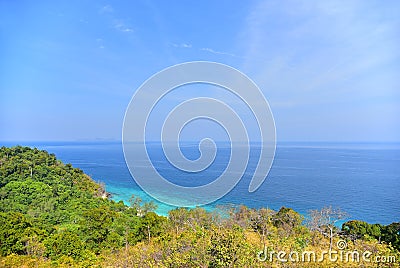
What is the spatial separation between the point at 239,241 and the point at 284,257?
3.33 feet

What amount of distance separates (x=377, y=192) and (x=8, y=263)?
32.7 metres

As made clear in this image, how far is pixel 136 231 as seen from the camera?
1160 centimetres

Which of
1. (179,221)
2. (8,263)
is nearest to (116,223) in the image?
(179,221)

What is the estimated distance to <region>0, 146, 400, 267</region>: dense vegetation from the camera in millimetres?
5191

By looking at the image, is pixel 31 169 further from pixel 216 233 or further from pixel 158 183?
pixel 216 233

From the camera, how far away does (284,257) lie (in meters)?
5.27

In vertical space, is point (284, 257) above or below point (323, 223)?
Result: below

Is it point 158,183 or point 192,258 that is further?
point 158,183

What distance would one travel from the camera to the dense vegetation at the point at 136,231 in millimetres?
5191

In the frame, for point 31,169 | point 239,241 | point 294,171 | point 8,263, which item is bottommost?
point 8,263

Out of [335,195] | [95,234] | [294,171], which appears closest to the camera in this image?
[95,234]

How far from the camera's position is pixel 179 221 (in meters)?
12.6

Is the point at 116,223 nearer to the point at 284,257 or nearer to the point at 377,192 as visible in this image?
the point at 284,257

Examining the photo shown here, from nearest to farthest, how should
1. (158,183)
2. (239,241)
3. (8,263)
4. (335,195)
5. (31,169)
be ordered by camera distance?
(239,241)
(8,263)
(31,169)
(335,195)
(158,183)
